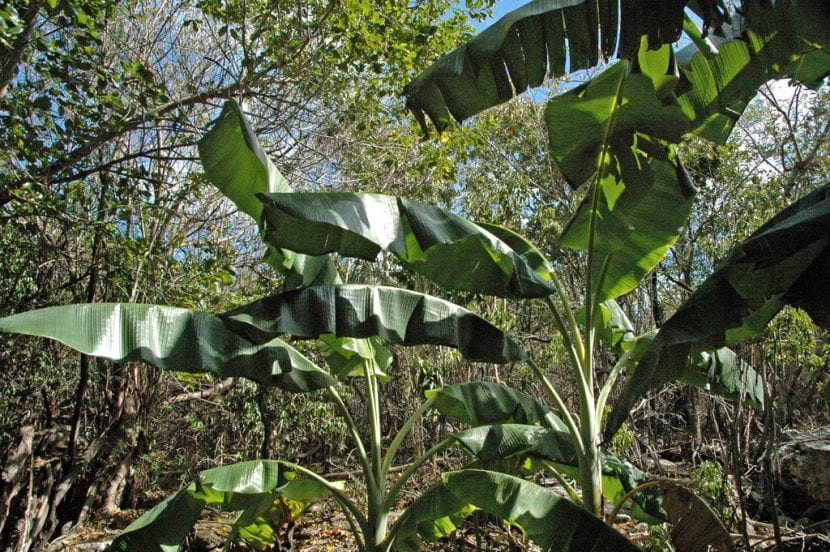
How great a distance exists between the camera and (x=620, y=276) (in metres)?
4.89

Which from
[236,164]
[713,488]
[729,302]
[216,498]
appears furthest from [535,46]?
[713,488]

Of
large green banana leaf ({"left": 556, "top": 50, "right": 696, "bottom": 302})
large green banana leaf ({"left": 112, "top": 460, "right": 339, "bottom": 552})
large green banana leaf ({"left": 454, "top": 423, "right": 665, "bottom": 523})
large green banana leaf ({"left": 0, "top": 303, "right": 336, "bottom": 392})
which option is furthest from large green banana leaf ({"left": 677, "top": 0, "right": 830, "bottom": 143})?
large green banana leaf ({"left": 112, "top": 460, "right": 339, "bottom": 552})

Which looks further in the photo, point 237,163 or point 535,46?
point 237,163

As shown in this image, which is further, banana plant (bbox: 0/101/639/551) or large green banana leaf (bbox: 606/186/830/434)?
banana plant (bbox: 0/101/639/551)

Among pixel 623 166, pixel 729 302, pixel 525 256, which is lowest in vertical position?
pixel 729 302

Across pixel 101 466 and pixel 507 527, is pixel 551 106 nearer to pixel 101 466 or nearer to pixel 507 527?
pixel 507 527

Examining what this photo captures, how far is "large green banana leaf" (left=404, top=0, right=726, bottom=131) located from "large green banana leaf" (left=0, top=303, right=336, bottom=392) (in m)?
1.78

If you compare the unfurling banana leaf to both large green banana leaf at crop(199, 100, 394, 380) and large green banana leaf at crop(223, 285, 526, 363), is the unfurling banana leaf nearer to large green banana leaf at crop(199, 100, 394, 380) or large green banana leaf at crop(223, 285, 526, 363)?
large green banana leaf at crop(223, 285, 526, 363)

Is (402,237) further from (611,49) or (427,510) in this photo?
(427,510)

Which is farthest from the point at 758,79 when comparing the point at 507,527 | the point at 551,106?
the point at 507,527

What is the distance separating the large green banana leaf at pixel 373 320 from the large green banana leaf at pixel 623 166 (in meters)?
1.04

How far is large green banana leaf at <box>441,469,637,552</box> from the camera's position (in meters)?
3.67

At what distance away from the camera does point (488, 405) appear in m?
5.02

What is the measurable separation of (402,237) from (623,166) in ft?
5.17
